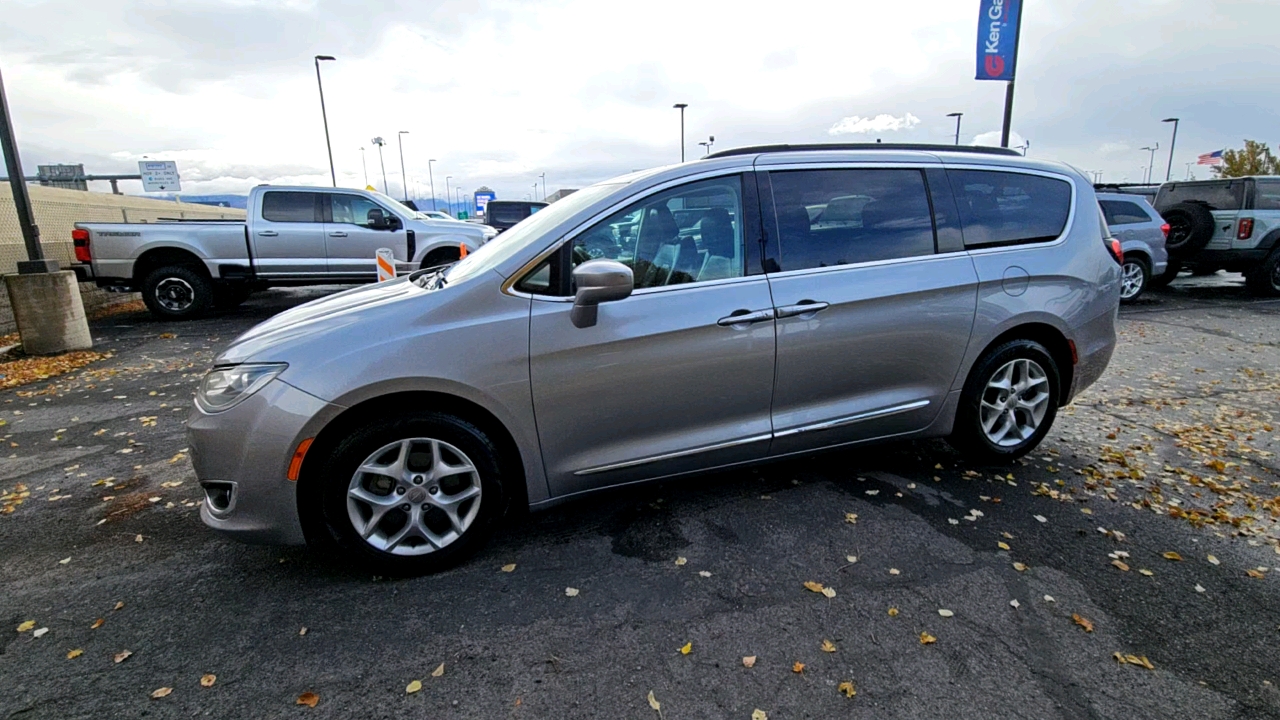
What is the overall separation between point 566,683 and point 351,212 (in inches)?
419

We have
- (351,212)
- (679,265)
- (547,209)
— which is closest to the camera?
(679,265)

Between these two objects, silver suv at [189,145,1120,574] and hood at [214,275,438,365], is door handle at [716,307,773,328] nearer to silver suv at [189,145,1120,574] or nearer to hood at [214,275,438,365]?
silver suv at [189,145,1120,574]

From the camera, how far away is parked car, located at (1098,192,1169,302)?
10.3 metres

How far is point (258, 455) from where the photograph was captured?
2.60 m

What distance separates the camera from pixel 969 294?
3.57 m

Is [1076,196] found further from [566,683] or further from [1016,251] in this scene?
[566,683]

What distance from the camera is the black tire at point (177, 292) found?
10.2 meters

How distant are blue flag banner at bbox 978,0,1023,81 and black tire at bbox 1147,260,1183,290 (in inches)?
180

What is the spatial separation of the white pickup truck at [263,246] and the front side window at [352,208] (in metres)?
0.02

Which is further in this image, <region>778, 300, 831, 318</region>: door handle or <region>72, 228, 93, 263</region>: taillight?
<region>72, 228, 93, 263</region>: taillight

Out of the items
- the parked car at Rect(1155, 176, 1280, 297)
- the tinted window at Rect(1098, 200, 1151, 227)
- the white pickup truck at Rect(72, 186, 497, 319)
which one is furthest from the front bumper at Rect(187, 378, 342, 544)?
the parked car at Rect(1155, 176, 1280, 297)

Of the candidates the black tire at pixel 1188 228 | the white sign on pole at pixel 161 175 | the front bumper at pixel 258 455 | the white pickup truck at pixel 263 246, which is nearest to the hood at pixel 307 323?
the front bumper at pixel 258 455

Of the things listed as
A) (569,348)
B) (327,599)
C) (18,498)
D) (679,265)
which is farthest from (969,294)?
(18,498)

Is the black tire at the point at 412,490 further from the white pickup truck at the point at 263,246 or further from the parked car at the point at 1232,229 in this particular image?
the parked car at the point at 1232,229
